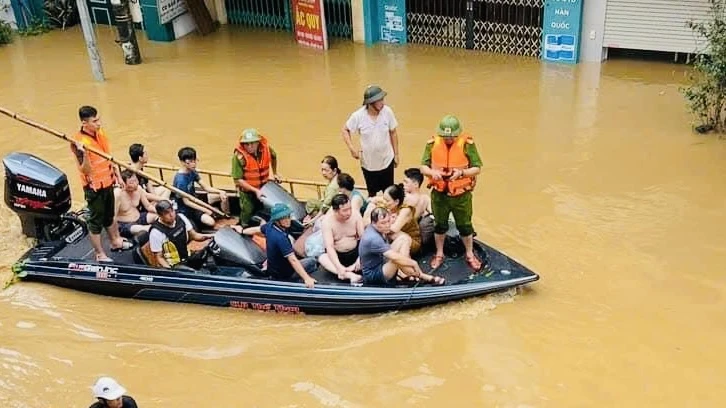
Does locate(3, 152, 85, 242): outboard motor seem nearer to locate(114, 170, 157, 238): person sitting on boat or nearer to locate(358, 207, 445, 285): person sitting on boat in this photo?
locate(114, 170, 157, 238): person sitting on boat

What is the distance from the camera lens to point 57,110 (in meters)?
12.6

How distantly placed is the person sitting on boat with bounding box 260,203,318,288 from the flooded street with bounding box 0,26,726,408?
42 cm

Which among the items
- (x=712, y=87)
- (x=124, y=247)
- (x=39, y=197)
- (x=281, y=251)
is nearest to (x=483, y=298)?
(x=281, y=251)

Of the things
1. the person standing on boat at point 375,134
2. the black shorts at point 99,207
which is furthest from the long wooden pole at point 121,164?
the person standing on boat at point 375,134

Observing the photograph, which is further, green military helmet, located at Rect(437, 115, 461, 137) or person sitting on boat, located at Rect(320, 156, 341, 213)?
person sitting on boat, located at Rect(320, 156, 341, 213)

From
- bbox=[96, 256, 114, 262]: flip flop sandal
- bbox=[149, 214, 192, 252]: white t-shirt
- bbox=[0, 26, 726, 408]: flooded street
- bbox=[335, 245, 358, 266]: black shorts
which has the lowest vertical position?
bbox=[0, 26, 726, 408]: flooded street

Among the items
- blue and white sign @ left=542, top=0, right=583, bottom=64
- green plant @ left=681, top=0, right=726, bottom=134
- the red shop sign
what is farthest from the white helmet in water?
the red shop sign

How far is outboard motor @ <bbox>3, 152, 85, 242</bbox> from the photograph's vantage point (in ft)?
26.0

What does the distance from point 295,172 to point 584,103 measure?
4.29m

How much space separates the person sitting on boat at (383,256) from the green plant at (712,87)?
5.24 meters

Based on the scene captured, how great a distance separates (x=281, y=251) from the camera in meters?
6.88

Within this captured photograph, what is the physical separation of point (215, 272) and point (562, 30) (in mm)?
7873

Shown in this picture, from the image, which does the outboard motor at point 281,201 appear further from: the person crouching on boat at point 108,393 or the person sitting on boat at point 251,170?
the person crouching on boat at point 108,393

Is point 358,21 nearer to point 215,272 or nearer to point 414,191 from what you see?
point 414,191
